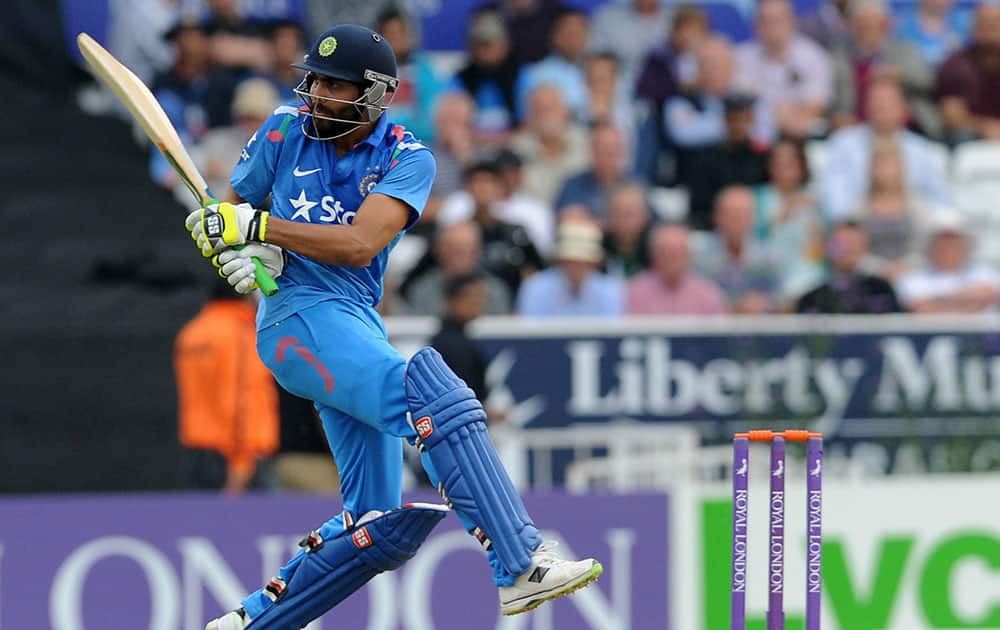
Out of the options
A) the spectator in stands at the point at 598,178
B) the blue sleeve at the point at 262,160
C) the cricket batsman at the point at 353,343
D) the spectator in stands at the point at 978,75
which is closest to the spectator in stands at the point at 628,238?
the spectator in stands at the point at 598,178

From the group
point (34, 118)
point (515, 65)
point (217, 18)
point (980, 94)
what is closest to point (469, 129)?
point (515, 65)

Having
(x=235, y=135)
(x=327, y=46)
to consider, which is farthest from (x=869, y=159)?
(x=327, y=46)

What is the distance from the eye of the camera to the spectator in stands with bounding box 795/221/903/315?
9.95 metres

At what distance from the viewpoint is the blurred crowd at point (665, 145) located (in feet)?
32.8

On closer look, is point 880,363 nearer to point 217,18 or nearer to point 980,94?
point 980,94

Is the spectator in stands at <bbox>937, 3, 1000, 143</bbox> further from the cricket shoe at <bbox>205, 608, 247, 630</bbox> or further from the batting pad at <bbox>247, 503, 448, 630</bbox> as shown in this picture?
the cricket shoe at <bbox>205, 608, 247, 630</bbox>

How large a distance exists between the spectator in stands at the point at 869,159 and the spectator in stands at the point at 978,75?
0.71 m

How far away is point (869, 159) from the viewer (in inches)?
431

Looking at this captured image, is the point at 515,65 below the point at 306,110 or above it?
above

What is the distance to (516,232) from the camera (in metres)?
10.1

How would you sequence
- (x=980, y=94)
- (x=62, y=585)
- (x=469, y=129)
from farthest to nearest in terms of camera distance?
(x=980, y=94) < (x=469, y=129) < (x=62, y=585)

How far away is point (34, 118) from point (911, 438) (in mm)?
5083

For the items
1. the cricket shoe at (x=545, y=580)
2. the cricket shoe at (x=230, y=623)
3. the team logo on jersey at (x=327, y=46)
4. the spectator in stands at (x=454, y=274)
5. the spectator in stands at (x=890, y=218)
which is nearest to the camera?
the cricket shoe at (x=545, y=580)

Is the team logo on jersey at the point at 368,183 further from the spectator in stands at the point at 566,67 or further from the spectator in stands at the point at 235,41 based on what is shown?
the spectator in stands at the point at 566,67
